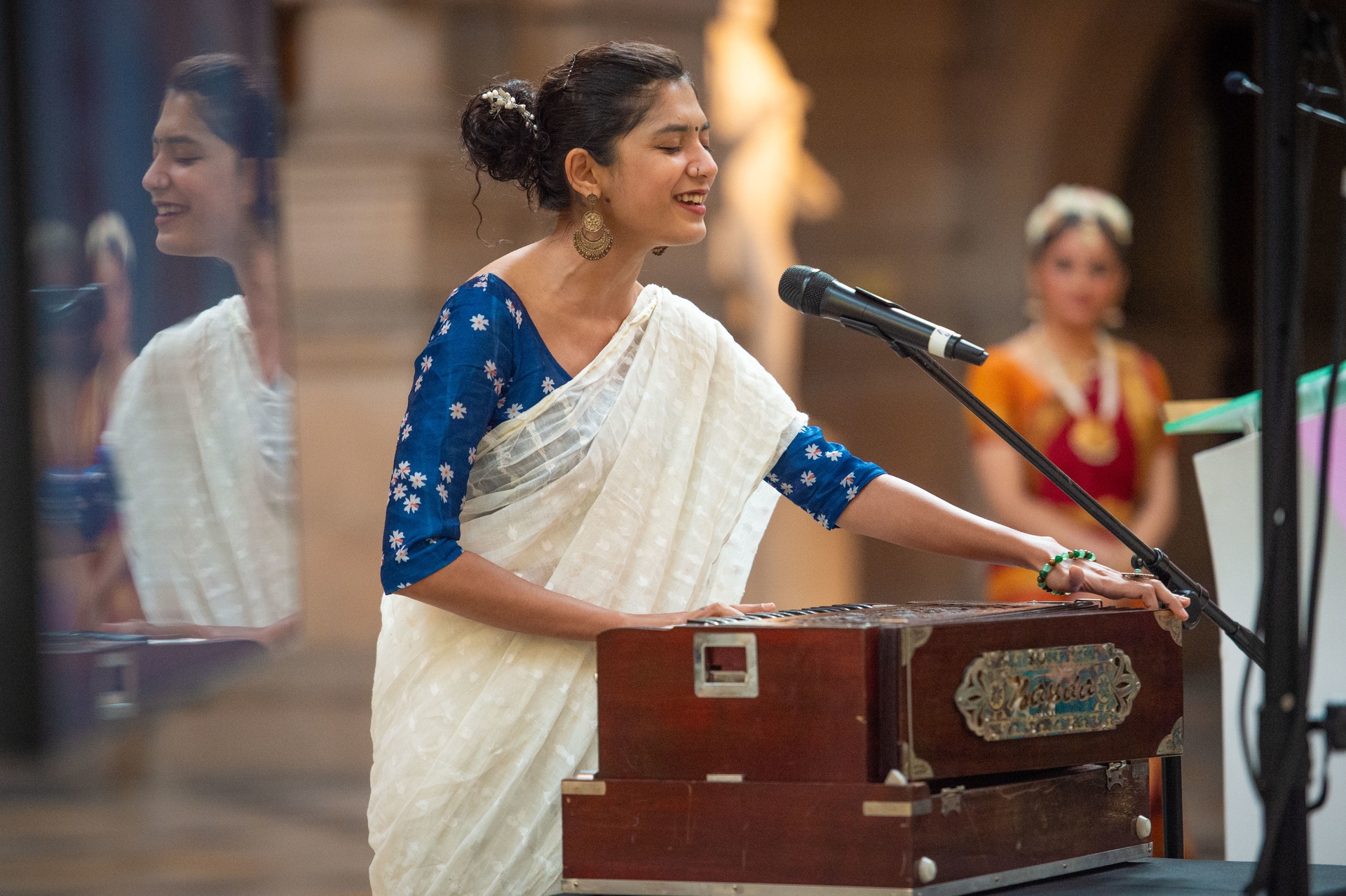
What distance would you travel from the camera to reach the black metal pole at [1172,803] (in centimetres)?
219

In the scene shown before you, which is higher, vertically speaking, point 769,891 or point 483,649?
point 483,649

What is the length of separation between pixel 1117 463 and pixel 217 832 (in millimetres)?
3875

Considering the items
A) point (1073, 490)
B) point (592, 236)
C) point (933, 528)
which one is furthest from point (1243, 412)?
point (592, 236)

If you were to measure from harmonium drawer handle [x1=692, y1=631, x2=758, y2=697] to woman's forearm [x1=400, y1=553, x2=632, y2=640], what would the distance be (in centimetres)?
30

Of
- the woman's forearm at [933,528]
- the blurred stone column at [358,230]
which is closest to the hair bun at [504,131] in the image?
the woman's forearm at [933,528]

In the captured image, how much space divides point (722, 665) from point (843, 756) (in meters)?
0.18

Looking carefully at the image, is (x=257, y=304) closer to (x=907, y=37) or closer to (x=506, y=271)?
(x=506, y=271)

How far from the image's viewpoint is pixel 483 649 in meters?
2.25

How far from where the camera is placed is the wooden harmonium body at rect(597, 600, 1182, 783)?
1.70 m

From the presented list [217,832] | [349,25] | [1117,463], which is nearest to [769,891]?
[1117,463]

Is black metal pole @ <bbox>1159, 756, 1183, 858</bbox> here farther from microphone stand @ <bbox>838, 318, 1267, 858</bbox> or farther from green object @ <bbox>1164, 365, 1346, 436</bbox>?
green object @ <bbox>1164, 365, 1346, 436</bbox>

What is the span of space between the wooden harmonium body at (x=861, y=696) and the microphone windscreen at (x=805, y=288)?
0.40 meters

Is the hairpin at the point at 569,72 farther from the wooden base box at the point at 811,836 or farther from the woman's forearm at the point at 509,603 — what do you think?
the wooden base box at the point at 811,836

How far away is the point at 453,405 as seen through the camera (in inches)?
82.9
